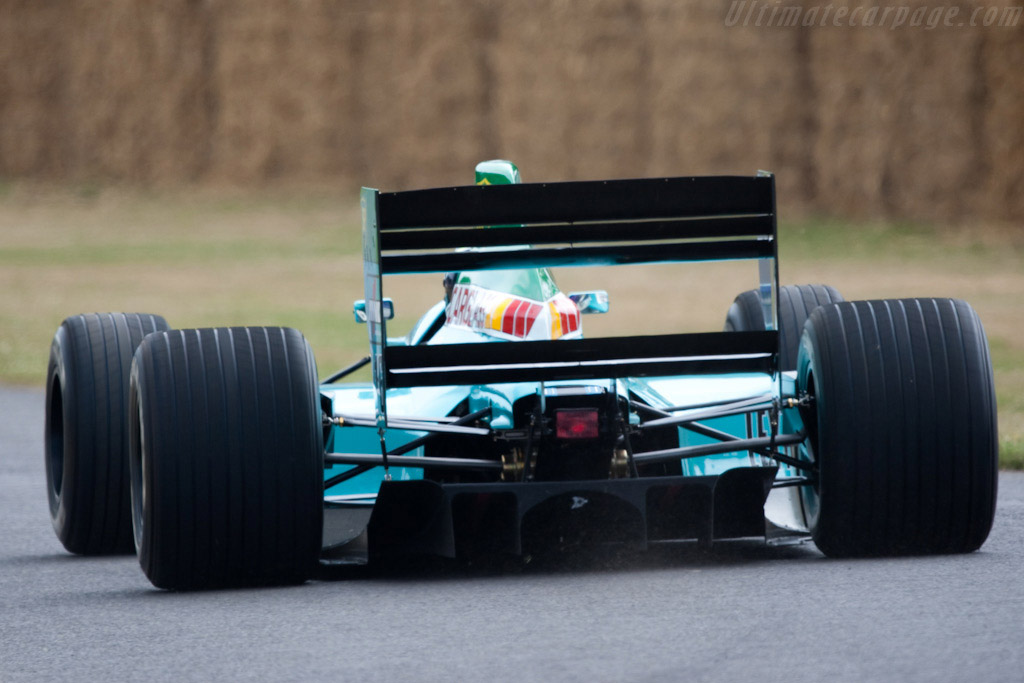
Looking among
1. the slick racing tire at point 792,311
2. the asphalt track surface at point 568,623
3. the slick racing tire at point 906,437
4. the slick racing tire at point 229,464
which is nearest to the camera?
the asphalt track surface at point 568,623

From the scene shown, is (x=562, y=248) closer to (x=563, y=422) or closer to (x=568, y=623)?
(x=563, y=422)

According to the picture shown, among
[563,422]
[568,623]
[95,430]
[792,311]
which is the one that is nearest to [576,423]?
[563,422]

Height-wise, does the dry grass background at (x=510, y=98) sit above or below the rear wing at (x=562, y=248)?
above

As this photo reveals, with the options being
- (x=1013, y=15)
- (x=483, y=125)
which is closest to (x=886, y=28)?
(x=1013, y=15)

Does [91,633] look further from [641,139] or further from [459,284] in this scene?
[641,139]

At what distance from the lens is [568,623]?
4.69 m

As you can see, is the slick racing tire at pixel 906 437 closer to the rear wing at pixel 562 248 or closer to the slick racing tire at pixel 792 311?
the rear wing at pixel 562 248

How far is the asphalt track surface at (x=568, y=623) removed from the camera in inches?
163

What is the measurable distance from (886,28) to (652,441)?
875 inches

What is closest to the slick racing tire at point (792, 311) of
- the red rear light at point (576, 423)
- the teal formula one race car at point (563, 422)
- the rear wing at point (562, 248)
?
the teal formula one race car at point (563, 422)

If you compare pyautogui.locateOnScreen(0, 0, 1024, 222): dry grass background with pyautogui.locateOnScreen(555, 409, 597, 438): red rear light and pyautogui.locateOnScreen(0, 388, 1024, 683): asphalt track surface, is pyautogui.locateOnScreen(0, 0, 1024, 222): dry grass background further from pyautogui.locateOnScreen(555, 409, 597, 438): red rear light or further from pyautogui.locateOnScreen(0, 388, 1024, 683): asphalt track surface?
pyautogui.locateOnScreen(555, 409, 597, 438): red rear light

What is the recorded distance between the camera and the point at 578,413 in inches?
222

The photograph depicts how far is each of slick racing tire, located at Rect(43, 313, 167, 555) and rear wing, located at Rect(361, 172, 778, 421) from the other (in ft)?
5.08

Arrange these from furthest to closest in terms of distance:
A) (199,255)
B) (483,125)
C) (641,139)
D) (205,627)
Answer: (483,125) < (641,139) < (199,255) < (205,627)
